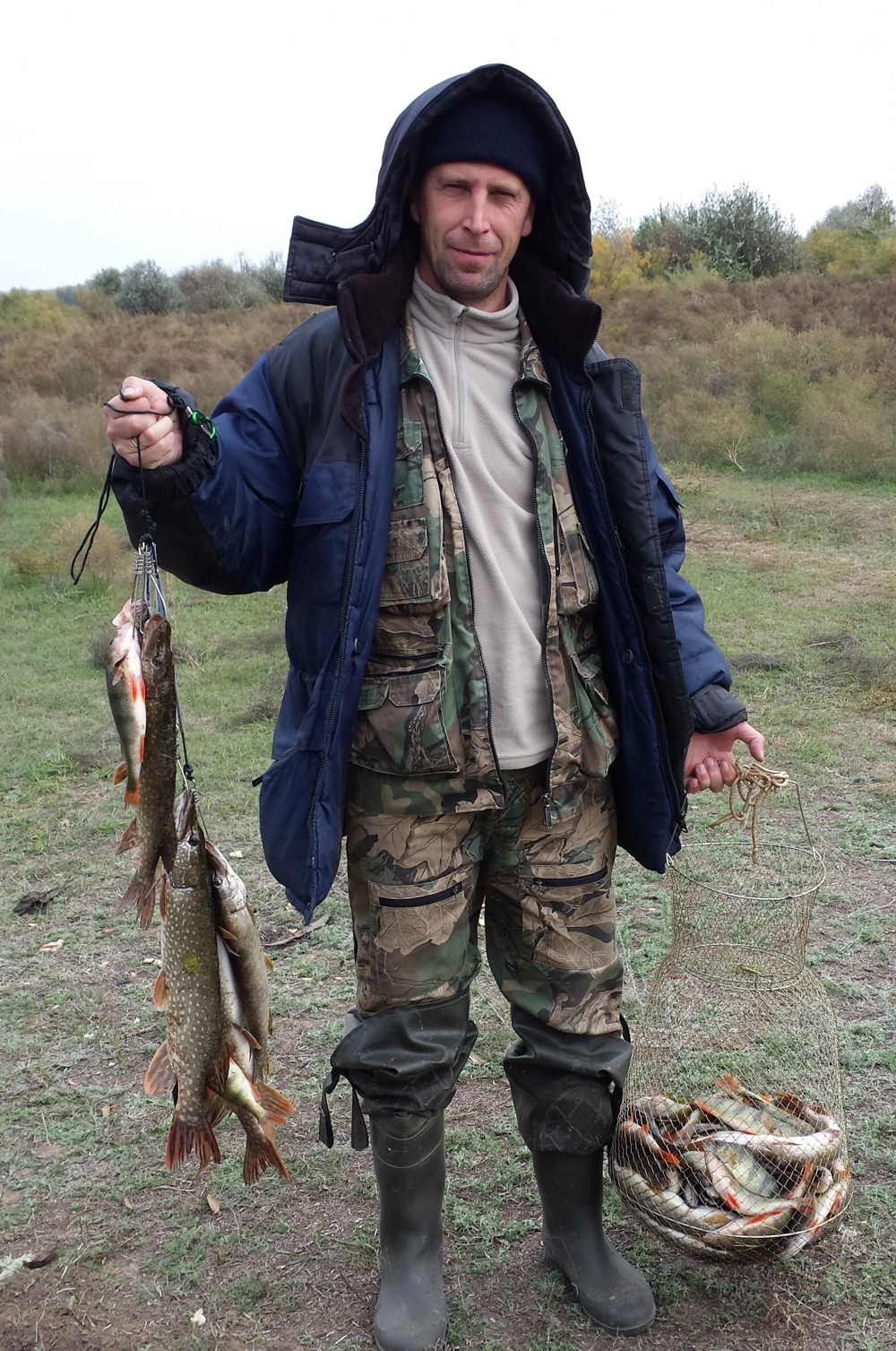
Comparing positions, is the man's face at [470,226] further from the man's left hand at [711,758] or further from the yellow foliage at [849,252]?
the yellow foliage at [849,252]

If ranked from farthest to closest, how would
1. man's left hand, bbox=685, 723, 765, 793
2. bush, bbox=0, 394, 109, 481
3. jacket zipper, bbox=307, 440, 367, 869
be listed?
1. bush, bbox=0, 394, 109, 481
2. man's left hand, bbox=685, 723, 765, 793
3. jacket zipper, bbox=307, 440, 367, 869

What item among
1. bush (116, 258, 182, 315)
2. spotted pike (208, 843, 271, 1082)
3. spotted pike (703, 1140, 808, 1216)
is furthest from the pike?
bush (116, 258, 182, 315)

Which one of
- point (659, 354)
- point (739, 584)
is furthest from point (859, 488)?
point (659, 354)

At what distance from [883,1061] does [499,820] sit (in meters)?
1.80

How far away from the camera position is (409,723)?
8.16 ft

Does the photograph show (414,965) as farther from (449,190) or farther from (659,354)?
(659,354)

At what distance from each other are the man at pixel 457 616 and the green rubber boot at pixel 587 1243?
1 centimetres

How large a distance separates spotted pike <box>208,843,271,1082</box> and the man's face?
1316 mm

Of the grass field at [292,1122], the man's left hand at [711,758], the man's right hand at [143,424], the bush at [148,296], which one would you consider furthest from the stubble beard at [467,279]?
the bush at [148,296]

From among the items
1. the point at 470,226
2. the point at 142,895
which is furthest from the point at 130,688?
the point at 470,226

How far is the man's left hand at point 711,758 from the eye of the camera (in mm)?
2857

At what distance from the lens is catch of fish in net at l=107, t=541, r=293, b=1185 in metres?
2.19

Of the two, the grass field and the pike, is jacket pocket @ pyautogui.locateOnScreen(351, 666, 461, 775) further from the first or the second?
the grass field

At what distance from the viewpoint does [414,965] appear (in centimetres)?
261
